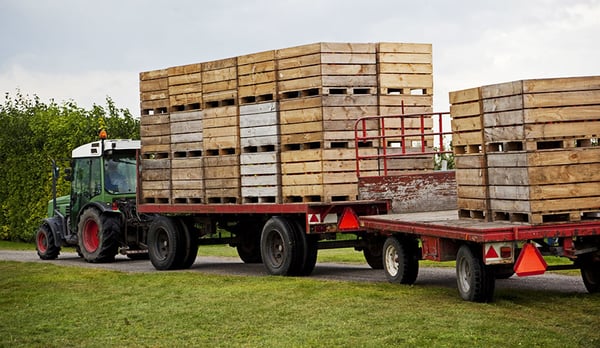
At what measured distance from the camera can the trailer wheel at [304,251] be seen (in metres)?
17.8

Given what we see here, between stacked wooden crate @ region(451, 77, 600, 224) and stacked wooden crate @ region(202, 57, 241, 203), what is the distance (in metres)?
7.14

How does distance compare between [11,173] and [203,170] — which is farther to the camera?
[11,173]

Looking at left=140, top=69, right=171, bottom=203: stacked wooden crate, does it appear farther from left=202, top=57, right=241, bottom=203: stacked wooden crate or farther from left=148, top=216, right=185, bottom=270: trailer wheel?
left=202, top=57, right=241, bottom=203: stacked wooden crate

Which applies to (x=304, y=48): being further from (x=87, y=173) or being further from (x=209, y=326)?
(x=87, y=173)

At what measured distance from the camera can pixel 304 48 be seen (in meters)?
17.6

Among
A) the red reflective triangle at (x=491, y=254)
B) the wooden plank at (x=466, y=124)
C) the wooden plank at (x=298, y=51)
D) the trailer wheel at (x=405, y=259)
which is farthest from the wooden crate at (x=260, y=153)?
the red reflective triangle at (x=491, y=254)

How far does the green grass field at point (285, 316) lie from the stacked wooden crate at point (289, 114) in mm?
1858

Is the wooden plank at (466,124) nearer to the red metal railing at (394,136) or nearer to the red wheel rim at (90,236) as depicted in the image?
the red metal railing at (394,136)

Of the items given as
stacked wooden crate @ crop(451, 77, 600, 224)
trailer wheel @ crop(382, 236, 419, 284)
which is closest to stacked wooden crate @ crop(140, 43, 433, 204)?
trailer wheel @ crop(382, 236, 419, 284)

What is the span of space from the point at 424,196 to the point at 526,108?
15.4 feet

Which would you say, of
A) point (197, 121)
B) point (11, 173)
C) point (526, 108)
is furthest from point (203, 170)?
point (11, 173)

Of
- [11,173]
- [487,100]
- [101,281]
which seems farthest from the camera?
[11,173]

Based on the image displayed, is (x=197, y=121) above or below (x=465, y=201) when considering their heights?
above

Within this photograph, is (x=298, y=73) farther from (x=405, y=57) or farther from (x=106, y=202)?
(x=106, y=202)
